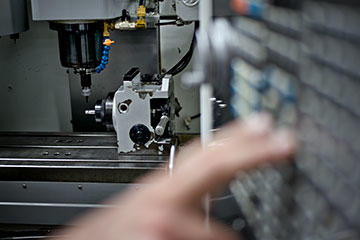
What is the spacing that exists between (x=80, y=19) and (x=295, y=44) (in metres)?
1.49

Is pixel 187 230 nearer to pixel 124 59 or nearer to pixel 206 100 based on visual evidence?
pixel 206 100

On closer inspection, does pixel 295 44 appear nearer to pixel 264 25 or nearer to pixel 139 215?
pixel 264 25

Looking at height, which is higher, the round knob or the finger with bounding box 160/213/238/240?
the finger with bounding box 160/213/238/240

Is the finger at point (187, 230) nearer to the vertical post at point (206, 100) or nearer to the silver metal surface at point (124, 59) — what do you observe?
the vertical post at point (206, 100)

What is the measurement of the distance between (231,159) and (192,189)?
0.04 m

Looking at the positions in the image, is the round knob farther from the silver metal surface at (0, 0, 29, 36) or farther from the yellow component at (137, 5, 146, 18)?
the silver metal surface at (0, 0, 29, 36)

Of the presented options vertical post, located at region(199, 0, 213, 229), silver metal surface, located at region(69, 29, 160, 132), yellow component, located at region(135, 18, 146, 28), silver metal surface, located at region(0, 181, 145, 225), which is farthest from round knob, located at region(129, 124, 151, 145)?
vertical post, located at region(199, 0, 213, 229)

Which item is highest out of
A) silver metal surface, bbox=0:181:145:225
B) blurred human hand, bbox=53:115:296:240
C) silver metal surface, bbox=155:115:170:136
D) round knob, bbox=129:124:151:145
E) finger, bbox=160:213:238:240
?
blurred human hand, bbox=53:115:296:240

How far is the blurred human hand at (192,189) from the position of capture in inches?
10.3

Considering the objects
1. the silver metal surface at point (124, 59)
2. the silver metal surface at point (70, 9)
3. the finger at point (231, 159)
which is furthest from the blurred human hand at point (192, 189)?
the silver metal surface at point (124, 59)

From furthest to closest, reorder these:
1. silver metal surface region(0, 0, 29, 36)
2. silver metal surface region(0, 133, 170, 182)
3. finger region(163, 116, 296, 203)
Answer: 1. silver metal surface region(0, 0, 29, 36)
2. silver metal surface region(0, 133, 170, 182)
3. finger region(163, 116, 296, 203)

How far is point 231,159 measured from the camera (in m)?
0.27

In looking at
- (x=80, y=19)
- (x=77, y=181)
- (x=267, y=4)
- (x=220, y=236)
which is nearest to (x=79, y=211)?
(x=77, y=181)

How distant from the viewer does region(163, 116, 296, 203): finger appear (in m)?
0.25
